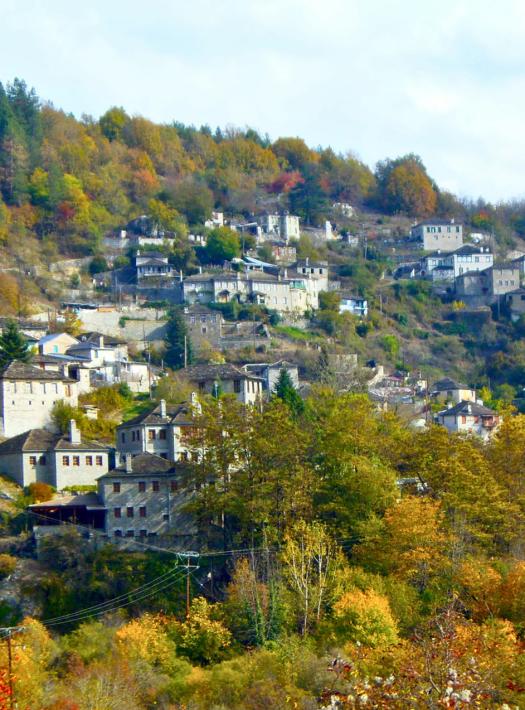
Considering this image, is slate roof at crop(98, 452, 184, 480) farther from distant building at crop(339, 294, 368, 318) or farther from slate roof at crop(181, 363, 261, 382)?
distant building at crop(339, 294, 368, 318)

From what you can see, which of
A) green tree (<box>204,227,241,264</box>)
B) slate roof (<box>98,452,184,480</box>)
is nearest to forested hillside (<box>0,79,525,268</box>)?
green tree (<box>204,227,241,264</box>)

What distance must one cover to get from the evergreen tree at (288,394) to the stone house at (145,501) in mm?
13266

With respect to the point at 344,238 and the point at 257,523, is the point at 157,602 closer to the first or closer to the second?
the point at 257,523

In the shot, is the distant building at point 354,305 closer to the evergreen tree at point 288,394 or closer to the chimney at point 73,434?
the evergreen tree at point 288,394

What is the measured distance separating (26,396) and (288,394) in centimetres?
1435

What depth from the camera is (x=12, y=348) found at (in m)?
73.4

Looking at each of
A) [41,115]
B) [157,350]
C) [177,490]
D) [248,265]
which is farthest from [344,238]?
[177,490]

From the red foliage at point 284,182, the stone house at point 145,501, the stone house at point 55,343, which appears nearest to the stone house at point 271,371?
the stone house at point 55,343

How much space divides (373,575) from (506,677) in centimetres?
1212

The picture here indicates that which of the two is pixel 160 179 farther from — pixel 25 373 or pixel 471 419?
pixel 25 373

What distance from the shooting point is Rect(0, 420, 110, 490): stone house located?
6175 centimetres

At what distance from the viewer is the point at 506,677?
4212cm

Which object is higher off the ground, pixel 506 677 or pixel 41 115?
pixel 41 115

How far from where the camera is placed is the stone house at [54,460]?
6175 centimetres
